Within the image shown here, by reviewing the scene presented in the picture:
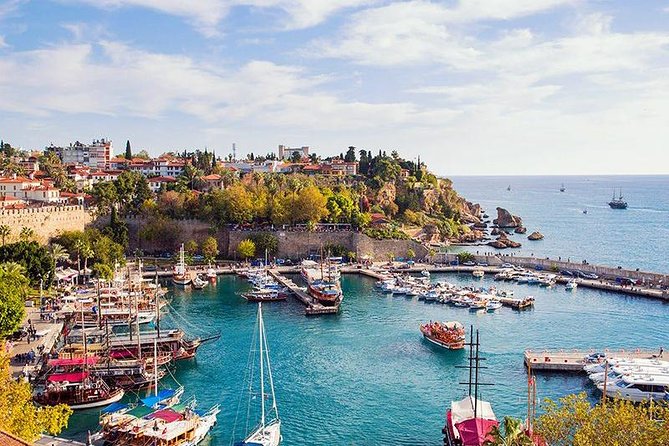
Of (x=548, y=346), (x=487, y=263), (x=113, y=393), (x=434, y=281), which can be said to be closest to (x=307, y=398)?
(x=113, y=393)

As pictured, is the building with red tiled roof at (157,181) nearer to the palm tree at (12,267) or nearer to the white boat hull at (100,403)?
the palm tree at (12,267)

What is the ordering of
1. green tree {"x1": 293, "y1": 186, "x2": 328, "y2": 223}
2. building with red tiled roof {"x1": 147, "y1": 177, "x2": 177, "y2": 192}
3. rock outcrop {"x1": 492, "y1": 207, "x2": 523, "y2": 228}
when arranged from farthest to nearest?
rock outcrop {"x1": 492, "y1": 207, "x2": 523, "y2": 228} → building with red tiled roof {"x1": 147, "y1": 177, "x2": 177, "y2": 192} → green tree {"x1": 293, "y1": 186, "x2": 328, "y2": 223}

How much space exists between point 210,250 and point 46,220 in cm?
1690

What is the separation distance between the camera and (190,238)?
74000 mm

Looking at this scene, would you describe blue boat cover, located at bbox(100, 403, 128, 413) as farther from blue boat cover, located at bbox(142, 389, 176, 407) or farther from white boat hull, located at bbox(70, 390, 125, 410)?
white boat hull, located at bbox(70, 390, 125, 410)

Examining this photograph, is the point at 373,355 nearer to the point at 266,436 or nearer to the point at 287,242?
the point at 266,436

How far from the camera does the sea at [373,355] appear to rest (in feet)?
96.4

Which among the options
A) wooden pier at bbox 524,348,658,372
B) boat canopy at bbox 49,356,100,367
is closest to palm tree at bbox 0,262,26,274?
boat canopy at bbox 49,356,100,367

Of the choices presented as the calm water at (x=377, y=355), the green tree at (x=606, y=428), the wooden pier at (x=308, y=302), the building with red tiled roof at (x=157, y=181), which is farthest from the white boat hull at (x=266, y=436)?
the building with red tiled roof at (x=157, y=181)

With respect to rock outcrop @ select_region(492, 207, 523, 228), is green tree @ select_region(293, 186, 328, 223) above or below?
above

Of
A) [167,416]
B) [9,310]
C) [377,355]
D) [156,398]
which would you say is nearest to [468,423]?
[167,416]

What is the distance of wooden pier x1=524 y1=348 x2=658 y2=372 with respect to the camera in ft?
118

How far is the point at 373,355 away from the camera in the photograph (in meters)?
39.0

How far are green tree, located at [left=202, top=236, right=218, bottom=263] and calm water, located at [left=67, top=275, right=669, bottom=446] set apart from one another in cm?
1000
